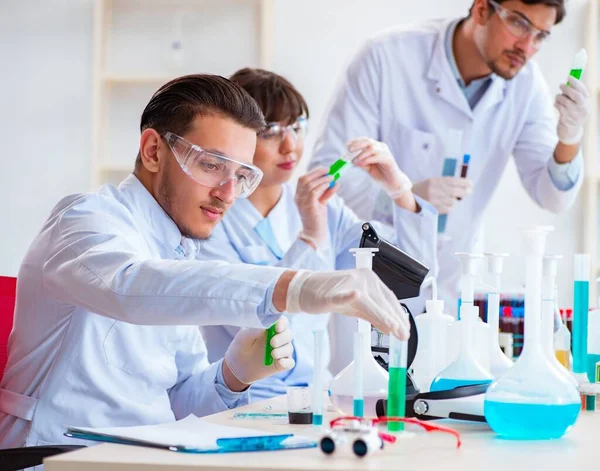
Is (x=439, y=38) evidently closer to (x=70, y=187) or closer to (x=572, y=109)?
(x=572, y=109)

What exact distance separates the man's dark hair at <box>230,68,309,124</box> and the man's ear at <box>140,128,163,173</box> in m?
0.78

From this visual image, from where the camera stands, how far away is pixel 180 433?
1178mm

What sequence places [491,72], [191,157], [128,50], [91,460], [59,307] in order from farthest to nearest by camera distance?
[128,50] < [491,72] < [191,157] < [59,307] < [91,460]

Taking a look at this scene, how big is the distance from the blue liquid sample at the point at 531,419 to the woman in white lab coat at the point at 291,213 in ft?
3.83

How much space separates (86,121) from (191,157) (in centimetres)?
317

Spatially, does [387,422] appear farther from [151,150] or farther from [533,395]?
[151,150]

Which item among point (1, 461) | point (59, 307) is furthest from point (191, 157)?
point (1, 461)

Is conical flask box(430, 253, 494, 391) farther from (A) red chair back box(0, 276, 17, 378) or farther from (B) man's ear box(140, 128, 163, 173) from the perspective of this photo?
(A) red chair back box(0, 276, 17, 378)

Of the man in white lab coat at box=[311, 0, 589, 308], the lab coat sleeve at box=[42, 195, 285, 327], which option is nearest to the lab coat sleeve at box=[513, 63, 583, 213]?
the man in white lab coat at box=[311, 0, 589, 308]

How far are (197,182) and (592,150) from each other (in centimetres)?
288

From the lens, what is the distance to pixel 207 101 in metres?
1.77

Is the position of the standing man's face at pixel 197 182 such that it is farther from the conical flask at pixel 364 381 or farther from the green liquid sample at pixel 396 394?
the green liquid sample at pixel 396 394

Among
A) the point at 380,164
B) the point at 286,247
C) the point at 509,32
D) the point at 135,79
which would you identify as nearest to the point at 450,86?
the point at 509,32

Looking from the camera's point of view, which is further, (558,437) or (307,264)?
(307,264)
